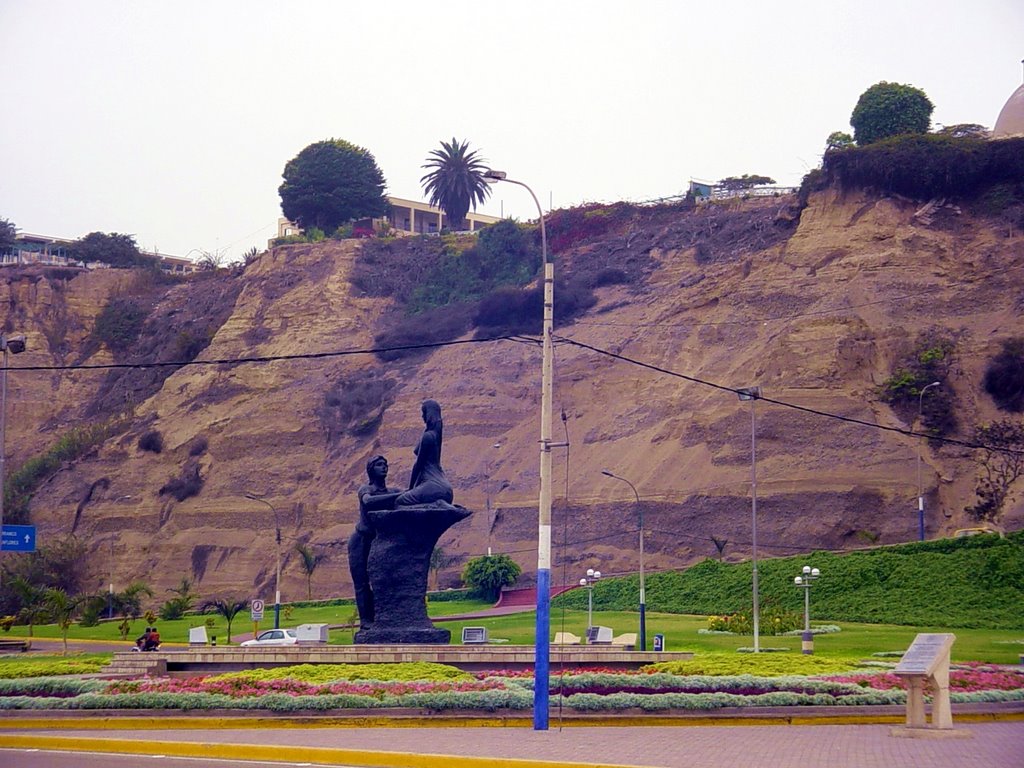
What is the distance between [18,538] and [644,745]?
93.2ft

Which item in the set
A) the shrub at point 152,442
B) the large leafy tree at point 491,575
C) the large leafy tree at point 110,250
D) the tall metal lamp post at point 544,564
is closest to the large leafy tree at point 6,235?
the large leafy tree at point 110,250

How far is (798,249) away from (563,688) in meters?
61.1

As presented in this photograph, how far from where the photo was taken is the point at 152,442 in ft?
298

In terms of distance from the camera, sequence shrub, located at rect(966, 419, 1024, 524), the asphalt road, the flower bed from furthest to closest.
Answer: shrub, located at rect(966, 419, 1024, 524)
the flower bed
the asphalt road

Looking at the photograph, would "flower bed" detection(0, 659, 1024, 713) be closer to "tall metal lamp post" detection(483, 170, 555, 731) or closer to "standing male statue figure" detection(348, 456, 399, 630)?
"tall metal lamp post" detection(483, 170, 555, 731)

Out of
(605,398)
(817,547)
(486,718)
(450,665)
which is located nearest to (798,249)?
(605,398)

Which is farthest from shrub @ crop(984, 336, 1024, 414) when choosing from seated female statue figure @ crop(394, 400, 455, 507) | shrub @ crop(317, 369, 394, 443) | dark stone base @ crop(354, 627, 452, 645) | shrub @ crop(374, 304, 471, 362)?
dark stone base @ crop(354, 627, 452, 645)

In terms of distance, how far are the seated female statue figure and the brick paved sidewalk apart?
894 centimetres

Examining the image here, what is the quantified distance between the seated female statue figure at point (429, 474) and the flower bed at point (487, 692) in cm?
537

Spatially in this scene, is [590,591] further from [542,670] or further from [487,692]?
[542,670]

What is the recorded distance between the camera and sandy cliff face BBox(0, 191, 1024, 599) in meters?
68.6

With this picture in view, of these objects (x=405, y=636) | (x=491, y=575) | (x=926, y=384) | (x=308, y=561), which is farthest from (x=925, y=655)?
(x=308, y=561)

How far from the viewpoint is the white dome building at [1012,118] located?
271 ft

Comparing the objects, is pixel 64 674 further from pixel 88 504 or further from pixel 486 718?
pixel 88 504
